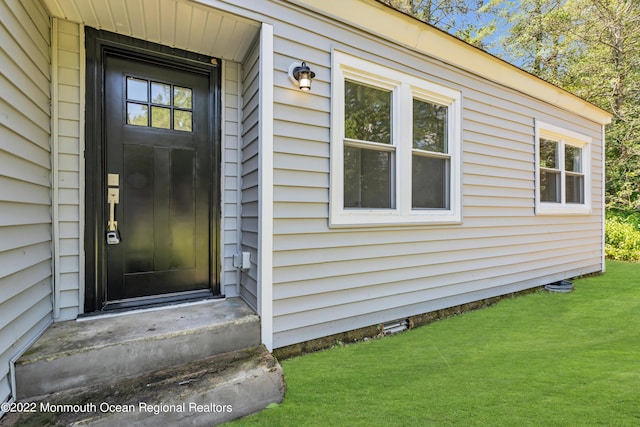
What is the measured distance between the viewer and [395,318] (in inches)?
118

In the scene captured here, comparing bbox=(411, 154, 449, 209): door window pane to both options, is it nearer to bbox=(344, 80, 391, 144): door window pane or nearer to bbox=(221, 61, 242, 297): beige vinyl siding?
bbox=(344, 80, 391, 144): door window pane

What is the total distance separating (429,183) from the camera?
3.34 m

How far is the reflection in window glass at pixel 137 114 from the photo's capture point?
241cm

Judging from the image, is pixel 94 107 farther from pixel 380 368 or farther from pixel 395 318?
pixel 395 318

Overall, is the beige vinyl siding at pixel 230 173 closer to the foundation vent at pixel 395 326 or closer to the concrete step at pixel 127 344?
the concrete step at pixel 127 344

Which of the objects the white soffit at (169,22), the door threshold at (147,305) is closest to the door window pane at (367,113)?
the white soffit at (169,22)

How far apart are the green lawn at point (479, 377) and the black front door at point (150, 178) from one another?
130cm

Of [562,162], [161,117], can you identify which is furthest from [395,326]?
[562,162]

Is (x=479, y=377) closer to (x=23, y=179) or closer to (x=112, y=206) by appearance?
(x=112, y=206)

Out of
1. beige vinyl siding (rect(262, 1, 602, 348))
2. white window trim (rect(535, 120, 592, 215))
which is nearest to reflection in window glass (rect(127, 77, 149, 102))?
beige vinyl siding (rect(262, 1, 602, 348))

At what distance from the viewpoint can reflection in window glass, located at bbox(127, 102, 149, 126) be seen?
241 cm

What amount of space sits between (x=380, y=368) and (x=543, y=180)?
13.8 ft

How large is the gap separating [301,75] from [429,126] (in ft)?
5.58


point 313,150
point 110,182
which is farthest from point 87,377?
point 313,150
